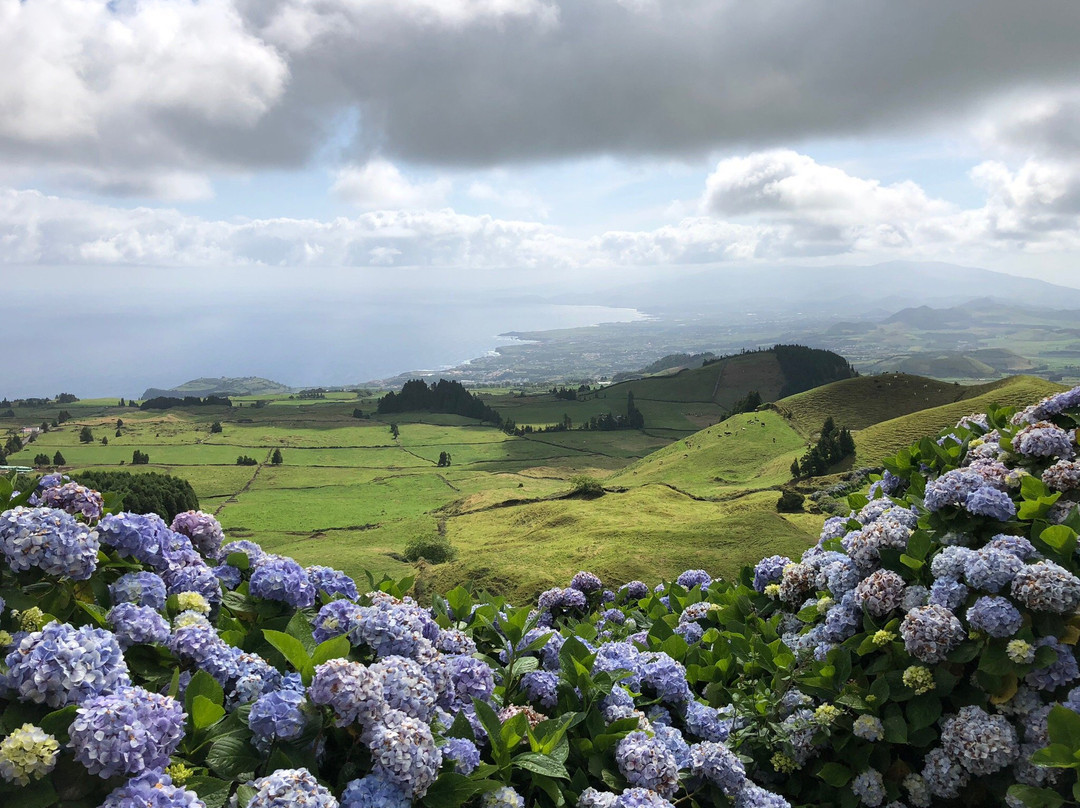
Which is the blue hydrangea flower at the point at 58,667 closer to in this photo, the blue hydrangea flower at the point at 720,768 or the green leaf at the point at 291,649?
the green leaf at the point at 291,649

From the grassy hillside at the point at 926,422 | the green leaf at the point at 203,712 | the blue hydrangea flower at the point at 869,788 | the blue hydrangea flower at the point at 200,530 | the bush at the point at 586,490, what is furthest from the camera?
the grassy hillside at the point at 926,422

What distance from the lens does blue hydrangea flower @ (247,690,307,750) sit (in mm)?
2805

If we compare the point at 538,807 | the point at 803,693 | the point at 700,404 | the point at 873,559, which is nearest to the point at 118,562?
the point at 538,807

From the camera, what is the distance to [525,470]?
8994 centimetres

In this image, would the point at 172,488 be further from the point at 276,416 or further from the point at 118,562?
the point at 276,416

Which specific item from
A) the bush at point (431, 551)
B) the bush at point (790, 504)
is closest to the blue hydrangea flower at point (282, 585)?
the bush at point (431, 551)

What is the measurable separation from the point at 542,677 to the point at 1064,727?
2.93 meters

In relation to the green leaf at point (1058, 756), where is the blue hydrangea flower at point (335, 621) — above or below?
above

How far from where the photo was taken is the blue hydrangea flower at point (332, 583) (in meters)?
4.42

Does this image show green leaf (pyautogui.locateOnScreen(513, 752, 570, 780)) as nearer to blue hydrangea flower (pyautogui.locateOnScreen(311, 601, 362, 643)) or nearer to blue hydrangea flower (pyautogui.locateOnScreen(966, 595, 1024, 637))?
blue hydrangea flower (pyautogui.locateOnScreen(311, 601, 362, 643))

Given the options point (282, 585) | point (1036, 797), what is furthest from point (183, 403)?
point (1036, 797)

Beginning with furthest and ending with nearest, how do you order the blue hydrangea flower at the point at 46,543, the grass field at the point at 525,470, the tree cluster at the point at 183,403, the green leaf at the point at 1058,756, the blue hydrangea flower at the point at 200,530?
1. the tree cluster at the point at 183,403
2. the grass field at the point at 525,470
3. the blue hydrangea flower at the point at 200,530
4. the green leaf at the point at 1058,756
5. the blue hydrangea flower at the point at 46,543

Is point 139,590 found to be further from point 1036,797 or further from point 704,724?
point 1036,797

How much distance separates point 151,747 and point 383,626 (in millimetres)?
1189
